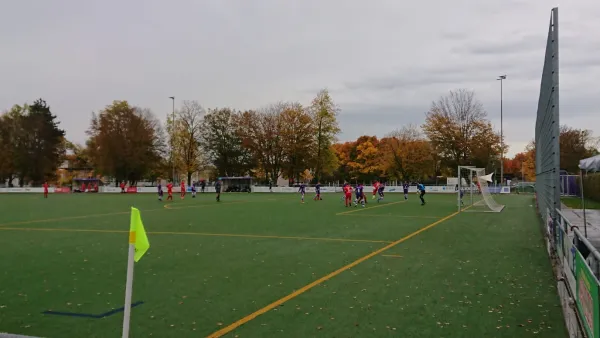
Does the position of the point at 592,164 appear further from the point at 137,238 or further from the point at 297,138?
the point at 297,138

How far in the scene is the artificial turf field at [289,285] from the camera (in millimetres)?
6199

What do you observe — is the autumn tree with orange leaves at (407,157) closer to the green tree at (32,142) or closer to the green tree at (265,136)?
the green tree at (265,136)

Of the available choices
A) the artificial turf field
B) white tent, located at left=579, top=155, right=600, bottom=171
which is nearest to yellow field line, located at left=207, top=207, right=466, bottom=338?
the artificial turf field

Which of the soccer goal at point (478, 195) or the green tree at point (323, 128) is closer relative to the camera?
the soccer goal at point (478, 195)

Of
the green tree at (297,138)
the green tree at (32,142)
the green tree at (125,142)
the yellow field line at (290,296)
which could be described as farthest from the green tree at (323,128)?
the yellow field line at (290,296)

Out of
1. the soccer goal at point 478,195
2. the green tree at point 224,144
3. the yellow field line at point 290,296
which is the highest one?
the green tree at point 224,144

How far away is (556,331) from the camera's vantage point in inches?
237

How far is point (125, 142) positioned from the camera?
75.9m

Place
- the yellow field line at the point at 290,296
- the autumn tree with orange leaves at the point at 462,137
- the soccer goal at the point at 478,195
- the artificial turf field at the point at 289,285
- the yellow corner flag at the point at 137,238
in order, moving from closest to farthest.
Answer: the yellow corner flag at the point at 137,238
the yellow field line at the point at 290,296
the artificial turf field at the point at 289,285
the soccer goal at the point at 478,195
the autumn tree with orange leaves at the point at 462,137

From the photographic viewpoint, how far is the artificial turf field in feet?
20.3

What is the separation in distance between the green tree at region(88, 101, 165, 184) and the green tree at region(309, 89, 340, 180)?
83.3 ft

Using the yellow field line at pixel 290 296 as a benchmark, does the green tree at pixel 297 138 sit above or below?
above

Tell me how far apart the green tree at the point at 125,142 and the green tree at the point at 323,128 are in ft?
83.3

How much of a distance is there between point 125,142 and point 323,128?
102 ft
